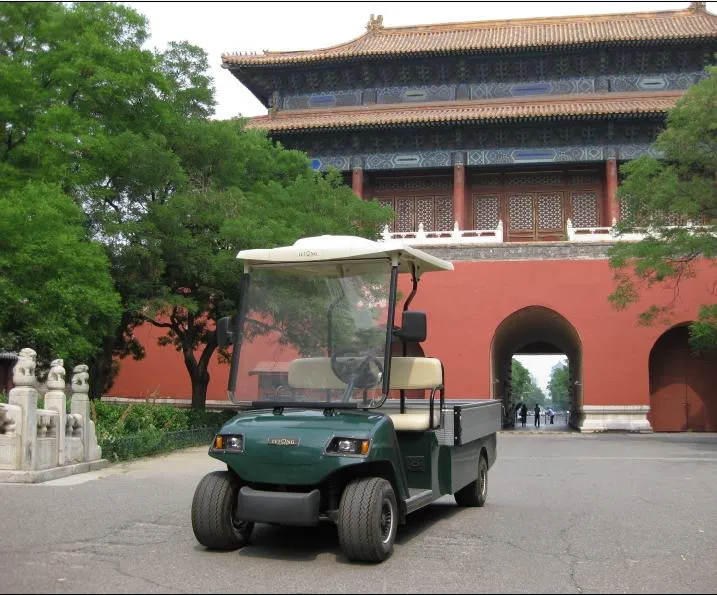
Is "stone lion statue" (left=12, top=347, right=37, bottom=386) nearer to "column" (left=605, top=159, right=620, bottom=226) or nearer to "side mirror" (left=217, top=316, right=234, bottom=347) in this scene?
"side mirror" (left=217, top=316, right=234, bottom=347)

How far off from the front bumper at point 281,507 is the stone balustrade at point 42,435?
15.7 ft

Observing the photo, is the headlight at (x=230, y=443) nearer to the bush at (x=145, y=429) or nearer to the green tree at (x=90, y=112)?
the bush at (x=145, y=429)

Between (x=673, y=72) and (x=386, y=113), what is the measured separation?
9008 mm

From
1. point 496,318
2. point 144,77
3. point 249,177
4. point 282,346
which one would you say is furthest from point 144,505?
point 496,318

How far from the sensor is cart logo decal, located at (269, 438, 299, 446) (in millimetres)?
5273

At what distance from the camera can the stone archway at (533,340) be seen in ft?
72.7

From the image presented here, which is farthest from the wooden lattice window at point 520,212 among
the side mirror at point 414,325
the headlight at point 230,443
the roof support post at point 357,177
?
the headlight at point 230,443

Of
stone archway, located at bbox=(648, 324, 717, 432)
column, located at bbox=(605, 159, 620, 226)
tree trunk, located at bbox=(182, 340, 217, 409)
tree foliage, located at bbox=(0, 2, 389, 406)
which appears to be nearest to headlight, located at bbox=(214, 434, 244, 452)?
tree foliage, located at bbox=(0, 2, 389, 406)

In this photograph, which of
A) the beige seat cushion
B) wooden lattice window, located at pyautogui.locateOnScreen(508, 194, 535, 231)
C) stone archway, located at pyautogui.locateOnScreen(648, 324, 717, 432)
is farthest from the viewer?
wooden lattice window, located at pyautogui.locateOnScreen(508, 194, 535, 231)

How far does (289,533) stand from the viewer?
631cm

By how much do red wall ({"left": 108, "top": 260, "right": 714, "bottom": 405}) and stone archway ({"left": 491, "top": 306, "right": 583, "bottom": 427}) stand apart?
39 centimetres

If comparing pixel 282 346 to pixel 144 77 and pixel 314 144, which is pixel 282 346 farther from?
pixel 314 144

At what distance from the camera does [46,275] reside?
1196 centimetres

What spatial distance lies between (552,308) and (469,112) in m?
6.69
